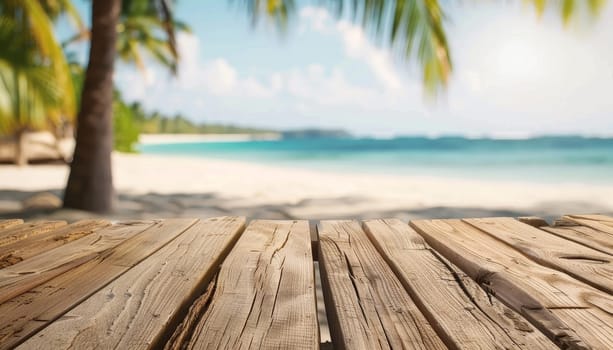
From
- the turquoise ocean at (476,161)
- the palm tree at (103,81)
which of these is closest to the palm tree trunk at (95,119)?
the palm tree at (103,81)

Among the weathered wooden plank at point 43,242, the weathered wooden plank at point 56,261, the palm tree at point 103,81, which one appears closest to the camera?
the weathered wooden plank at point 56,261

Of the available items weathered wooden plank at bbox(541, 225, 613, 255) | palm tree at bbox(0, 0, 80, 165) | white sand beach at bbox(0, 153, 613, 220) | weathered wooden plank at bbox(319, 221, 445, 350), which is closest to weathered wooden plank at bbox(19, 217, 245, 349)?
weathered wooden plank at bbox(319, 221, 445, 350)

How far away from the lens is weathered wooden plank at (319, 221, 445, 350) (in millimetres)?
766

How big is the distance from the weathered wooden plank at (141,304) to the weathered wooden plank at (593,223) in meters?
1.14

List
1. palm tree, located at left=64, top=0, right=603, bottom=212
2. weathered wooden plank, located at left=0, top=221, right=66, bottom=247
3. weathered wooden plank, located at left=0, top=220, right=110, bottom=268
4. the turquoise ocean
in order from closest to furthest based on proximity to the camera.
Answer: weathered wooden plank, located at left=0, top=220, right=110, bottom=268, weathered wooden plank, located at left=0, top=221, right=66, bottom=247, palm tree, located at left=64, top=0, right=603, bottom=212, the turquoise ocean

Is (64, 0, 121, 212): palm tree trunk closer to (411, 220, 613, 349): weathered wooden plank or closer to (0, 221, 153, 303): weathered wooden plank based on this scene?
(0, 221, 153, 303): weathered wooden plank

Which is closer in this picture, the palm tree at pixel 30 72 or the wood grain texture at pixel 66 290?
A: the wood grain texture at pixel 66 290

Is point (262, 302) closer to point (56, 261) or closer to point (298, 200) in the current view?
point (56, 261)

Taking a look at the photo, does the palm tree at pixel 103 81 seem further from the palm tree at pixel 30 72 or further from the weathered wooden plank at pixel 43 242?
the weathered wooden plank at pixel 43 242

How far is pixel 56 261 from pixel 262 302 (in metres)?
0.58

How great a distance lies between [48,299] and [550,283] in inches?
38.2

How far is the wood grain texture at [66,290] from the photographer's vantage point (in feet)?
2.70

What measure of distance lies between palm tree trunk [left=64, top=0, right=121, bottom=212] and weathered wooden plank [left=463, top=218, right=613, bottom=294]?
3.62 m

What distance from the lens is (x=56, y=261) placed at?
1206mm
